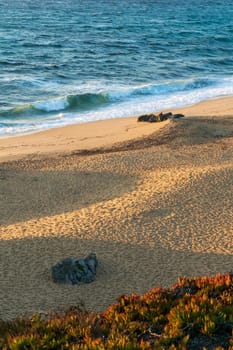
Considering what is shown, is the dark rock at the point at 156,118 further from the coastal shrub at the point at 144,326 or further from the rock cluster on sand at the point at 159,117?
the coastal shrub at the point at 144,326

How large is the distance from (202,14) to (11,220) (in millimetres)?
69287

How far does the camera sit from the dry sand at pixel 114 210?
10.6 metres

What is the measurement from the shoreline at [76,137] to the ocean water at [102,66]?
1.14 m

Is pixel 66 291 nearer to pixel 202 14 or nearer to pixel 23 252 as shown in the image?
pixel 23 252

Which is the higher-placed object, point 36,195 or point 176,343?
point 36,195

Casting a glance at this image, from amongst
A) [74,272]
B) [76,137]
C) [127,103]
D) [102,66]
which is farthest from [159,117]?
[102,66]

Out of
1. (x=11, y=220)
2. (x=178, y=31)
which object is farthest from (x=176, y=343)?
(x=178, y=31)

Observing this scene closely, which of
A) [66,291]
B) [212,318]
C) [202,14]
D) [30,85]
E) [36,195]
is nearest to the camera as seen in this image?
[212,318]

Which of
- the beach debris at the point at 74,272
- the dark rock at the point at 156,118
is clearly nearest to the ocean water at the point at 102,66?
the dark rock at the point at 156,118

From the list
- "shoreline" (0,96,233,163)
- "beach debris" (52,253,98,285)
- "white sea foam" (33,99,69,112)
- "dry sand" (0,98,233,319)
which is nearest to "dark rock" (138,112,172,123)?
"shoreline" (0,96,233,163)

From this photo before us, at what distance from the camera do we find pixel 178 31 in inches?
2272

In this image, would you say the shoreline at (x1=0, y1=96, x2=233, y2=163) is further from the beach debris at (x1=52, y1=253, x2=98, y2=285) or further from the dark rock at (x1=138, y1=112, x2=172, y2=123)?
the beach debris at (x1=52, y1=253, x2=98, y2=285)

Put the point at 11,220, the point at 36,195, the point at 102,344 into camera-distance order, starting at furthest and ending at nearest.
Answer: the point at 36,195 → the point at 11,220 → the point at 102,344

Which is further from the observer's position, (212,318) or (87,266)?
(87,266)
